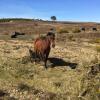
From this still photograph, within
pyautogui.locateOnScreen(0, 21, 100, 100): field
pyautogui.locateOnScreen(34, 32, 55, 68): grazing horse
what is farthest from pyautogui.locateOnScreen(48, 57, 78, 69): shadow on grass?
pyautogui.locateOnScreen(34, 32, 55, 68): grazing horse

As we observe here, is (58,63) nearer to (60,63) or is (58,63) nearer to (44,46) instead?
(60,63)

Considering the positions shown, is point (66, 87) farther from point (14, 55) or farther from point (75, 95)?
point (14, 55)

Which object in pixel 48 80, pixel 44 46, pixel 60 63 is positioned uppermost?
pixel 44 46

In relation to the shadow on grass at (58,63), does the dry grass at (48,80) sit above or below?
above

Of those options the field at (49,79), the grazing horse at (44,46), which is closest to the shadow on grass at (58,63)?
the field at (49,79)

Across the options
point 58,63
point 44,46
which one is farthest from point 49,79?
point 58,63

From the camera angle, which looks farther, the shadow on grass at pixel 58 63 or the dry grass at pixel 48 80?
the shadow on grass at pixel 58 63

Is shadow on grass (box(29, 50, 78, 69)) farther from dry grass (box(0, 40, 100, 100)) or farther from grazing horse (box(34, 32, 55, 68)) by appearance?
grazing horse (box(34, 32, 55, 68))

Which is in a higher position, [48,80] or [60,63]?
[48,80]

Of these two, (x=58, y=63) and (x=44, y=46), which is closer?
(x=44, y=46)

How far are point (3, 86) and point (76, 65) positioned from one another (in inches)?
315

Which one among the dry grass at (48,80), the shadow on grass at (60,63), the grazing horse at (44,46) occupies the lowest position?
the shadow on grass at (60,63)

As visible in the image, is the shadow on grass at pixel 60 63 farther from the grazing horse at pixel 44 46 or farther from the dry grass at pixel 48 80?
the grazing horse at pixel 44 46

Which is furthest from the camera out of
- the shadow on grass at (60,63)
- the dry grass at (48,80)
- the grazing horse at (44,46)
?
the shadow on grass at (60,63)
